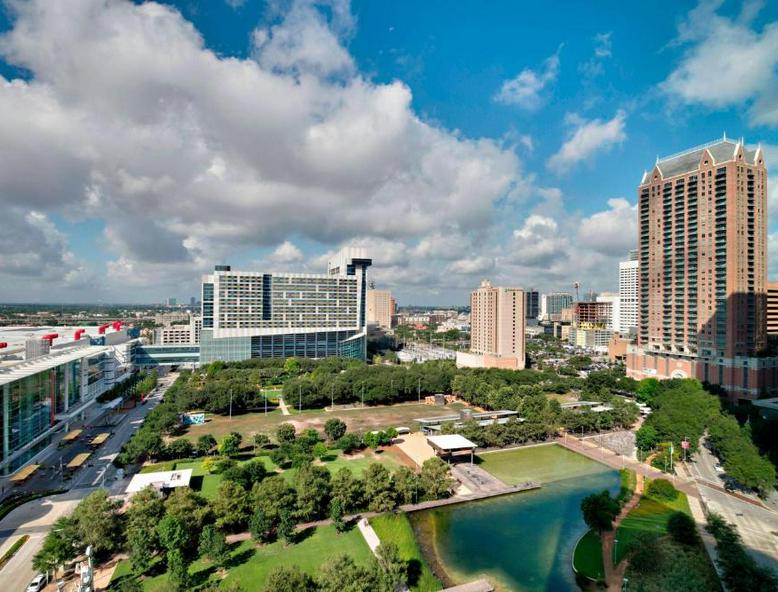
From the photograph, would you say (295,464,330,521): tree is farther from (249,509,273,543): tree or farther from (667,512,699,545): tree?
(667,512,699,545): tree

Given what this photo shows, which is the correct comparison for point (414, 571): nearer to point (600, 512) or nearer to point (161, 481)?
point (600, 512)

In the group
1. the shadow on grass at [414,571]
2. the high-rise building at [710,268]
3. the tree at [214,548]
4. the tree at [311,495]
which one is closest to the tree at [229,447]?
the tree at [311,495]

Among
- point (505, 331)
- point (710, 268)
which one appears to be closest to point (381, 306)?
point (505, 331)

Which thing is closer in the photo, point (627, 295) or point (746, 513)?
point (746, 513)

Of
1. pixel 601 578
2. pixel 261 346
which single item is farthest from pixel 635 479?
pixel 261 346

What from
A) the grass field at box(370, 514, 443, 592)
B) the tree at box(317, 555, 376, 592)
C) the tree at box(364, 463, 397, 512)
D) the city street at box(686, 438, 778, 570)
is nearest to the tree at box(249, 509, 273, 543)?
the grass field at box(370, 514, 443, 592)

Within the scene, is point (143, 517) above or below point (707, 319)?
below

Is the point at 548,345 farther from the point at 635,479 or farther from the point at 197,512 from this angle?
the point at 197,512
